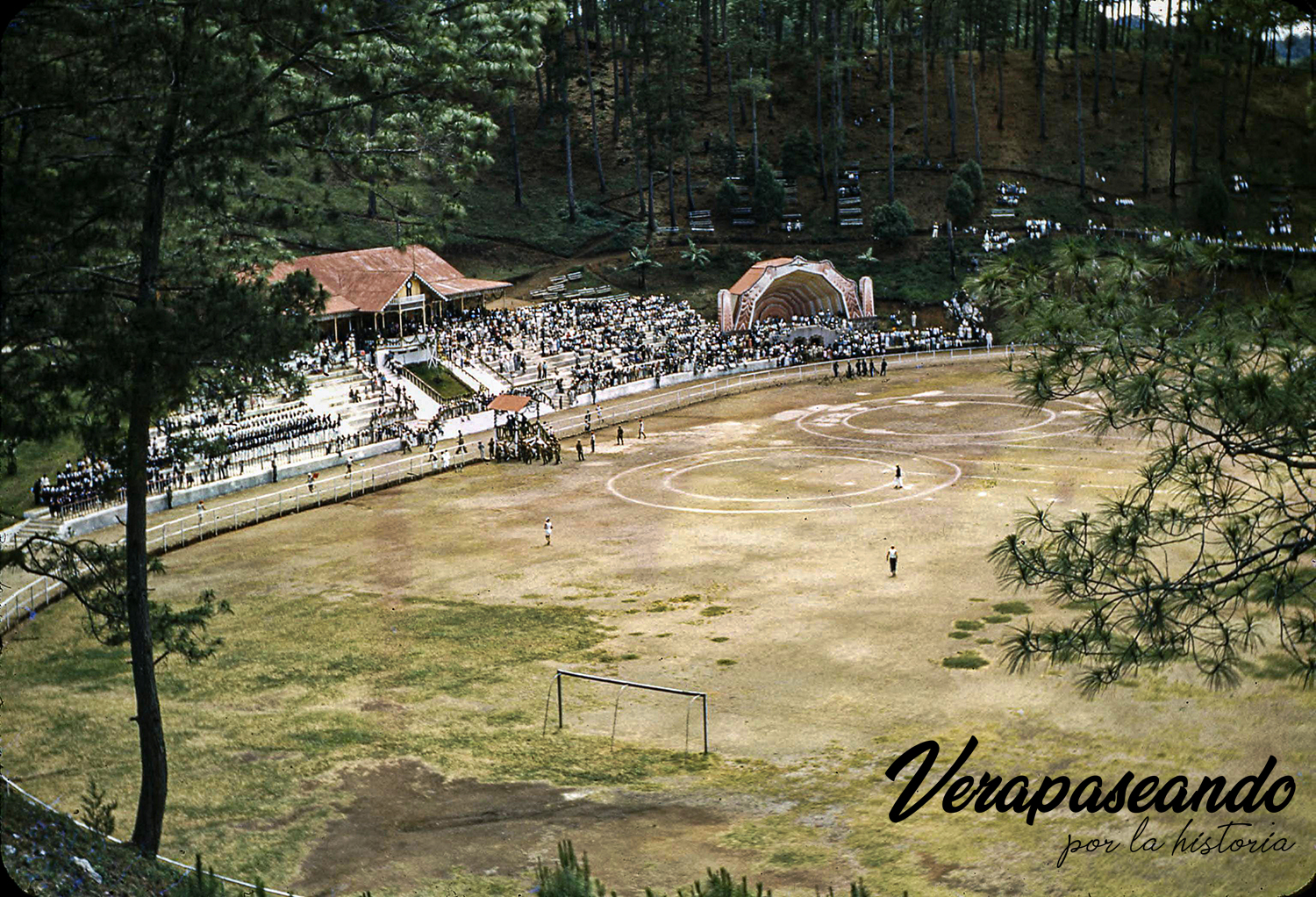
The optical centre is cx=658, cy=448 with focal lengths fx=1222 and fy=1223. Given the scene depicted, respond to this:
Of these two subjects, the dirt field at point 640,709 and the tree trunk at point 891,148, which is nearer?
the dirt field at point 640,709

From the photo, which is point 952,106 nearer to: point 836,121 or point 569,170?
point 836,121

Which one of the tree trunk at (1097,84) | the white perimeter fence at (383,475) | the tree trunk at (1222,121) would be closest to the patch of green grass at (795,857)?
the white perimeter fence at (383,475)

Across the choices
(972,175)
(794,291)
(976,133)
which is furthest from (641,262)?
(976,133)

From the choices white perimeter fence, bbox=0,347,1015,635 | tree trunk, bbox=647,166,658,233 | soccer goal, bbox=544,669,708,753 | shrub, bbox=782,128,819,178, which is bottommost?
soccer goal, bbox=544,669,708,753

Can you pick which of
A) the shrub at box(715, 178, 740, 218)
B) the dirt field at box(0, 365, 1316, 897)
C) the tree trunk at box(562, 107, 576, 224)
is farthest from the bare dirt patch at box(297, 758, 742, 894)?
the tree trunk at box(562, 107, 576, 224)

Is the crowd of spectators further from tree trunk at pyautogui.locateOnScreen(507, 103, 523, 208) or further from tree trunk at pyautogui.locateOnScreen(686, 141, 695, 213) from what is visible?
tree trunk at pyautogui.locateOnScreen(686, 141, 695, 213)

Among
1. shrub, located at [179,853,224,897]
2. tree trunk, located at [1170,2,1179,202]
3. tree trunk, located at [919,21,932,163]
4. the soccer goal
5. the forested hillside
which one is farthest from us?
tree trunk, located at [919,21,932,163]

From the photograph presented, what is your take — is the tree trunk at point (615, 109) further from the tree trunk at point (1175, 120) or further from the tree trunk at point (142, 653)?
the tree trunk at point (142, 653)
